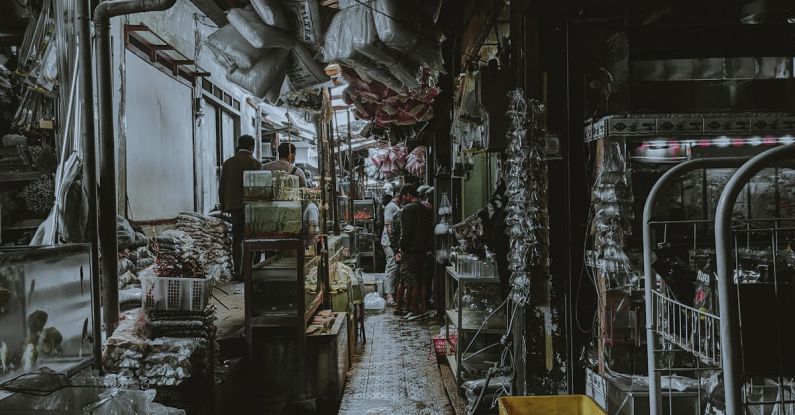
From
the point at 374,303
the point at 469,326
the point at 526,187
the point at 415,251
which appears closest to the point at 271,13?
the point at 526,187

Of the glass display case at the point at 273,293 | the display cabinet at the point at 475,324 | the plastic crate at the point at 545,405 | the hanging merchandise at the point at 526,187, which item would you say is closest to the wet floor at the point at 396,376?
the display cabinet at the point at 475,324

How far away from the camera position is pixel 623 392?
3635 mm

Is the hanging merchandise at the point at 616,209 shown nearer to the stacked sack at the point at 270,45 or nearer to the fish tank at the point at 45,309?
the stacked sack at the point at 270,45

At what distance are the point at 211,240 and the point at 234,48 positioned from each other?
6545 millimetres

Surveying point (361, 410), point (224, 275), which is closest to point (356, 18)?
point (361, 410)

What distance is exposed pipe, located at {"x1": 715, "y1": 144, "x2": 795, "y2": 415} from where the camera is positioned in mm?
1884

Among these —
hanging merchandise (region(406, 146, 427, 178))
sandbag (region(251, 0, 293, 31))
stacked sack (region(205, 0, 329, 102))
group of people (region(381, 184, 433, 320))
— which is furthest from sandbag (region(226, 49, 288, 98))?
hanging merchandise (region(406, 146, 427, 178))

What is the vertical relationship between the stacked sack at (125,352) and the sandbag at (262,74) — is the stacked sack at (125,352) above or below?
below

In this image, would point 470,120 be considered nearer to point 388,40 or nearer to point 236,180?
point 388,40

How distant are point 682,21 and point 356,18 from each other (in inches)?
93.7

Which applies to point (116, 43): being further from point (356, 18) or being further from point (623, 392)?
point (623, 392)

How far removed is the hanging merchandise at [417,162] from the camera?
1552 centimetres

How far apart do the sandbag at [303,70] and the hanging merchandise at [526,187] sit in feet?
5.49

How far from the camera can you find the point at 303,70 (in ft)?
15.4
